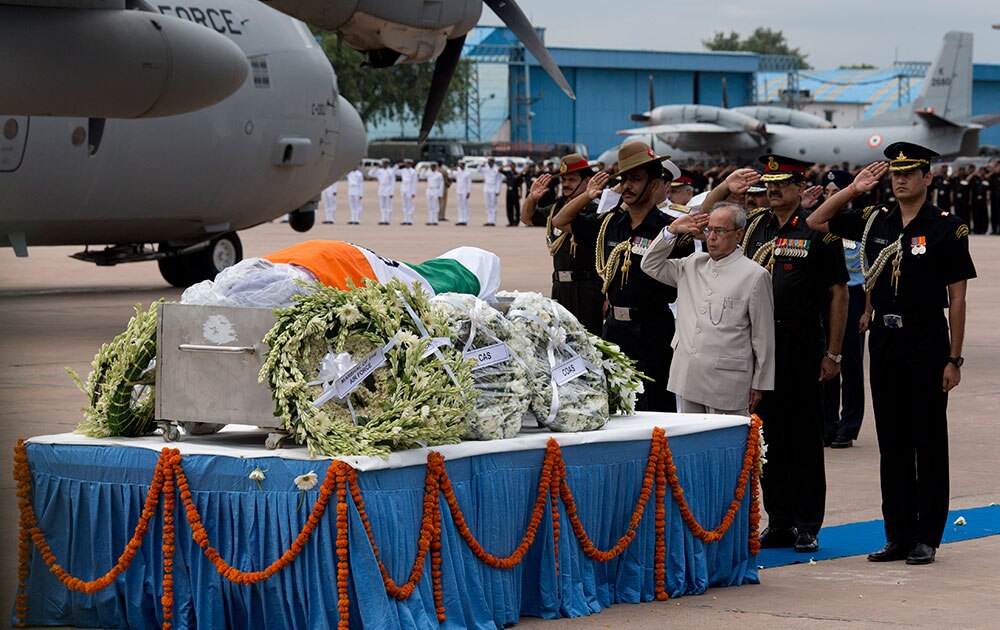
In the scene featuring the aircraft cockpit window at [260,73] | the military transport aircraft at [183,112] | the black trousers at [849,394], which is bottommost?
the black trousers at [849,394]

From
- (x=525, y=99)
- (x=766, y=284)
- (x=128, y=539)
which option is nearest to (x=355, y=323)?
(x=128, y=539)

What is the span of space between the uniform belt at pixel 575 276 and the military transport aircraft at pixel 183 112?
1822 mm

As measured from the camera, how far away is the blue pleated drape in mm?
5012

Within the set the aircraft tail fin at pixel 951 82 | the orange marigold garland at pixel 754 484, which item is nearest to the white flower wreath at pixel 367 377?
the orange marigold garland at pixel 754 484

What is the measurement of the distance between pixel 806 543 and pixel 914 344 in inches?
43.4

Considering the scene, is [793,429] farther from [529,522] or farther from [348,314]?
[348,314]

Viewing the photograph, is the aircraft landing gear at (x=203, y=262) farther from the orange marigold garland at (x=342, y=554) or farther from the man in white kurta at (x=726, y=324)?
the orange marigold garland at (x=342, y=554)

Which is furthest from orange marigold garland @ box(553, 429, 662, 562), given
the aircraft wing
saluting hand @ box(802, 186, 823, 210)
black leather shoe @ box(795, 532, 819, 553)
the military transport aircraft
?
the aircraft wing

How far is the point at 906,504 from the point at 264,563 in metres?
3.23

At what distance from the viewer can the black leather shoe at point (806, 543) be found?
6.89 metres

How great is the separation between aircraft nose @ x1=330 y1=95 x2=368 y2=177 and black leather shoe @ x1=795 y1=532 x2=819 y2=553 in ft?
42.9

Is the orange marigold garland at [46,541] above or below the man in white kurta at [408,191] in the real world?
below

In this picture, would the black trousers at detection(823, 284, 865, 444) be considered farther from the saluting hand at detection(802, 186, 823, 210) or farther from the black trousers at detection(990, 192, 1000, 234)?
the black trousers at detection(990, 192, 1000, 234)

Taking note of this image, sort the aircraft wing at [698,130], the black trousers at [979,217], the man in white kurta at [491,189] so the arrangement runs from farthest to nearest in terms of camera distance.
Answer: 1. the aircraft wing at [698,130]
2. the man in white kurta at [491,189]
3. the black trousers at [979,217]
